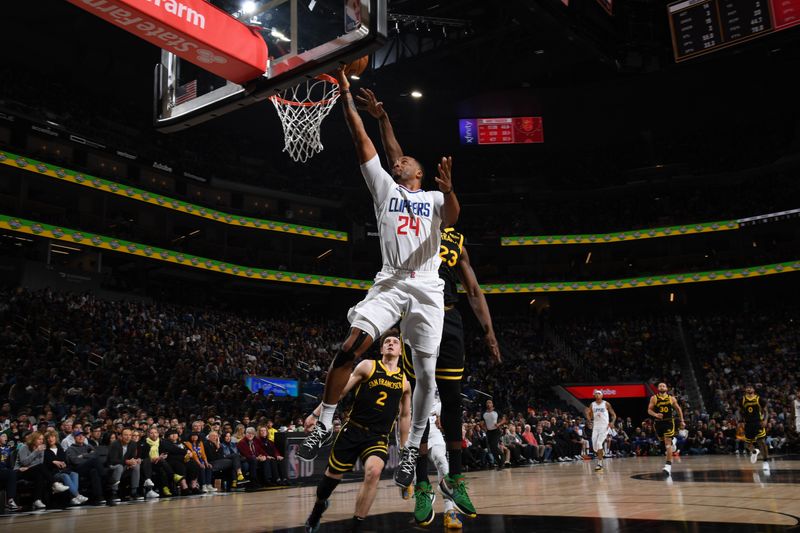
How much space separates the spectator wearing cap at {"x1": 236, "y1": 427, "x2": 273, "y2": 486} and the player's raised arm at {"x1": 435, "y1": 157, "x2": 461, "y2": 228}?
1048 centimetres

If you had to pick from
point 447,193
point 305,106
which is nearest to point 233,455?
point 305,106

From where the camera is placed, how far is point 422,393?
5445 millimetres

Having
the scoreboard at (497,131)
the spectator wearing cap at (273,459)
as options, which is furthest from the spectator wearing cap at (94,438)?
the scoreboard at (497,131)

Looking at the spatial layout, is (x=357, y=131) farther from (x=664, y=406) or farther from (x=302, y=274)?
(x=302, y=274)

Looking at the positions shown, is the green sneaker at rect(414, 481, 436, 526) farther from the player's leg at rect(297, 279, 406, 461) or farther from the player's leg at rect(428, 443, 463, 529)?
the player's leg at rect(297, 279, 406, 461)

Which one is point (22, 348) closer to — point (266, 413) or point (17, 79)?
point (266, 413)

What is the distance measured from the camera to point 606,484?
10742 millimetres

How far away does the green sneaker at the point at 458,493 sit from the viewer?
17.9ft

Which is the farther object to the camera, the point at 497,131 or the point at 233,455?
the point at 497,131

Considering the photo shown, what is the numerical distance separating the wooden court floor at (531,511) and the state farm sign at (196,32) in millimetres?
4490

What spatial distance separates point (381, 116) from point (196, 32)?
234 centimetres

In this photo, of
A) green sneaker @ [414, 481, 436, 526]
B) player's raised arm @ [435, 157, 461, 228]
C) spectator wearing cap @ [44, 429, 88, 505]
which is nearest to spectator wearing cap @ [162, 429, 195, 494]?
spectator wearing cap @ [44, 429, 88, 505]

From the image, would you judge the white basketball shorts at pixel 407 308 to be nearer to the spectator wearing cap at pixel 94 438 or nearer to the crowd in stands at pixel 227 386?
the crowd in stands at pixel 227 386

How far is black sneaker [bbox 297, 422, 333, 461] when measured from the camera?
472 cm
